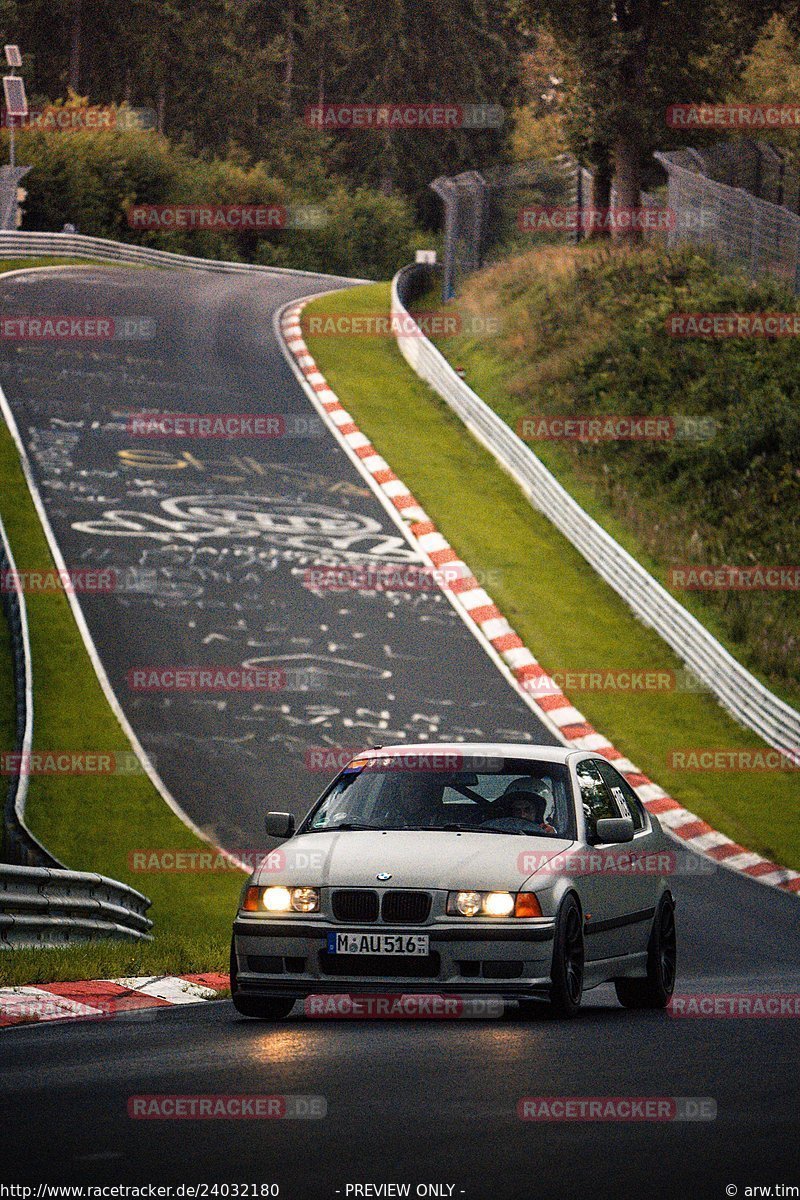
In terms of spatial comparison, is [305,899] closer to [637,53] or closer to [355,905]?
[355,905]

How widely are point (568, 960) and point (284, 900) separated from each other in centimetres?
148

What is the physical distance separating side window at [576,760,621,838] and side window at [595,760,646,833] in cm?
11

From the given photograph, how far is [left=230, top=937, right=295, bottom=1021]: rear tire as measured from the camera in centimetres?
966

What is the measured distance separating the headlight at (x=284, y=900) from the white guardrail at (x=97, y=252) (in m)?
44.4

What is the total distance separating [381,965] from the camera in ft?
Result: 30.7

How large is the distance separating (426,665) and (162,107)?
75.7m

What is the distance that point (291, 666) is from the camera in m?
24.2

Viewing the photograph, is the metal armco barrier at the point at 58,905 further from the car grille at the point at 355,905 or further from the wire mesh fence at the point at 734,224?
the wire mesh fence at the point at 734,224

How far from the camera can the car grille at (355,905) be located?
941cm

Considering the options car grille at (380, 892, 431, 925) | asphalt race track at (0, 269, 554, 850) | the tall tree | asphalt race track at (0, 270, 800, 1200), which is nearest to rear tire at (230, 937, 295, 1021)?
asphalt race track at (0, 270, 800, 1200)

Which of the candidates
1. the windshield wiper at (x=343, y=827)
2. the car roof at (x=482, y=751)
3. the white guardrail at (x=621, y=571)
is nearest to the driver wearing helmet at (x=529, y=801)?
the car roof at (x=482, y=751)

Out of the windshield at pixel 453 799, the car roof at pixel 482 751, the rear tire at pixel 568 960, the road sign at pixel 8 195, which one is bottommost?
the road sign at pixel 8 195

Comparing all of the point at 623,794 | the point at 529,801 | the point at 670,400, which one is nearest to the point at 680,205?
the point at 670,400

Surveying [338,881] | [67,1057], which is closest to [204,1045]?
[67,1057]
